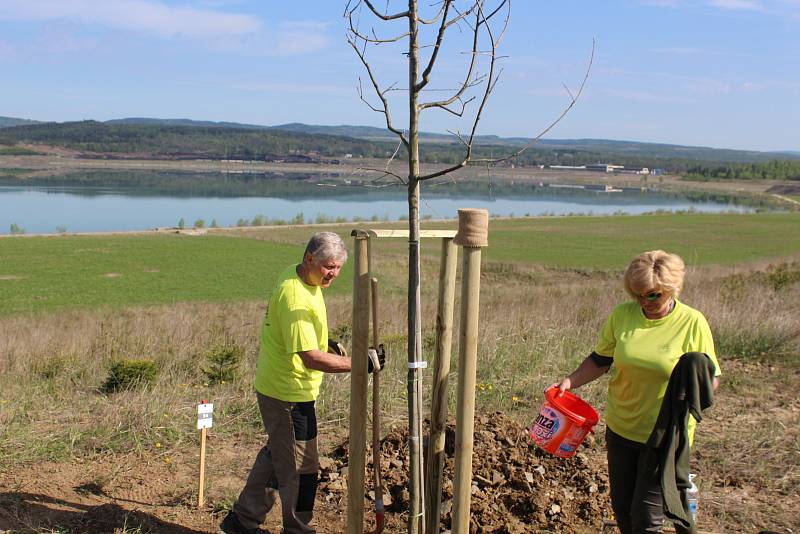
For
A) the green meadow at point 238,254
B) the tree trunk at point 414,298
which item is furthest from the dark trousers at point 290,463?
the green meadow at point 238,254

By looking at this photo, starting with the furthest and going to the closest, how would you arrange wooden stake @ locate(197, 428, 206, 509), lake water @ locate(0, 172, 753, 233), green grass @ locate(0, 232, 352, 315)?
lake water @ locate(0, 172, 753, 233), green grass @ locate(0, 232, 352, 315), wooden stake @ locate(197, 428, 206, 509)

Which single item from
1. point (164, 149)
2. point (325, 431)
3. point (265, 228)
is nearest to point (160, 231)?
point (265, 228)

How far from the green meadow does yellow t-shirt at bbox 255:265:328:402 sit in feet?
78.6

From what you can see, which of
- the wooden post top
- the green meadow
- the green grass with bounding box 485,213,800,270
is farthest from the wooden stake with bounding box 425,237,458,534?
the green grass with bounding box 485,213,800,270

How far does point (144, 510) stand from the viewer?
14.6ft

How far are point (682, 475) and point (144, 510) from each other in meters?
2.90

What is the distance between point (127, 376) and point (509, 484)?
4.00 m

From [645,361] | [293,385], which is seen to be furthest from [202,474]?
[645,361]

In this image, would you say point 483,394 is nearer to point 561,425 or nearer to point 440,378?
point 561,425

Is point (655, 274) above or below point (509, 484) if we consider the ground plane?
above

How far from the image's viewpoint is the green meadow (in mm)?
30797

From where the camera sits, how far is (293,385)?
3.91 metres

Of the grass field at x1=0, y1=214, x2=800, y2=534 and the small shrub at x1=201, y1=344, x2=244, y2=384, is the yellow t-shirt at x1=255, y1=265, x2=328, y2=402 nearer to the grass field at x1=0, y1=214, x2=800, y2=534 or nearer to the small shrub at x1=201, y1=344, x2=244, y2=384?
the grass field at x1=0, y1=214, x2=800, y2=534

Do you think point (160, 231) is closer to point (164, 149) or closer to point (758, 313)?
point (758, 313)
